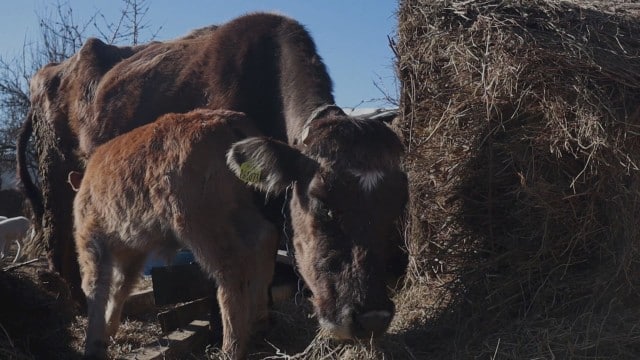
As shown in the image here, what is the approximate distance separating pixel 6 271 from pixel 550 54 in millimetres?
3826

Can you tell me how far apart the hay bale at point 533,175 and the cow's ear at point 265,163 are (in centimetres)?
145

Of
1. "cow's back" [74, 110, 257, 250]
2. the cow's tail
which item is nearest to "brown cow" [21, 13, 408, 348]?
"cow's back" [74, 110, 257, 250]

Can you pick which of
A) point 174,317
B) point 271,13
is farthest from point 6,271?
point 271,13

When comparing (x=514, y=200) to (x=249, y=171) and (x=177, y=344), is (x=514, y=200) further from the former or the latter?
(x=177, y=344)

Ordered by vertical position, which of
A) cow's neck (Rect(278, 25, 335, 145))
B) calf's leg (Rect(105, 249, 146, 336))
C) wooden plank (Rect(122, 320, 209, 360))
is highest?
cow's neck (Rect(278, 25, 335, 145))

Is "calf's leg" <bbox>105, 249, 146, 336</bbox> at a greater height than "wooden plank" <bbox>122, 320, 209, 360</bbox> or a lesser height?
greater

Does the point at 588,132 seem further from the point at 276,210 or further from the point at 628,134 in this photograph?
the point at 276,210

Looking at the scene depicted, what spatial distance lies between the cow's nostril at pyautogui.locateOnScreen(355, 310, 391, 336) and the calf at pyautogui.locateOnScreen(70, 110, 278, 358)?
2.96 ft

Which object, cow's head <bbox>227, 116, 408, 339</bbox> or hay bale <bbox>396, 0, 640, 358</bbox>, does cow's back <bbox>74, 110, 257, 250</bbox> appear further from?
hay bale <bbox>396, 0, 640, 358</bbox>

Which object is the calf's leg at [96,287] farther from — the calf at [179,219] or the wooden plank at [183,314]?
the wooden plank at [183,314]

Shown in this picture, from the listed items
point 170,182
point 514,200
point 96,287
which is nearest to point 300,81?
point 170,182

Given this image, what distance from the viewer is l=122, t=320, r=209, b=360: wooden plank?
184 inches

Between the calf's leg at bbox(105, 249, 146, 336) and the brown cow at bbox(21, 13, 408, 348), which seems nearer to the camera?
the brown cow at bbox(21, 13, 408, 348)

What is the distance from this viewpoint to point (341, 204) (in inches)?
163
